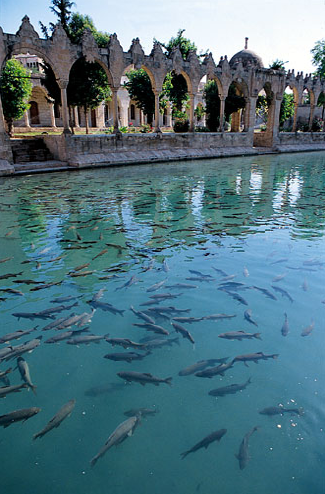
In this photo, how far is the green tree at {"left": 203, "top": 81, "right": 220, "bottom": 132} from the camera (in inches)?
1043

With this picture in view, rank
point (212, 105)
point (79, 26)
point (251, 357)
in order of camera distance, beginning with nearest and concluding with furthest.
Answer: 1. point (251, 357)
2. point (212, 105)
3. point (79, 26)

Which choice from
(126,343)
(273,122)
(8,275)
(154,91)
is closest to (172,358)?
(126,343)

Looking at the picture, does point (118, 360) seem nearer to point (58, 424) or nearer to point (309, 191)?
point (58, 424)

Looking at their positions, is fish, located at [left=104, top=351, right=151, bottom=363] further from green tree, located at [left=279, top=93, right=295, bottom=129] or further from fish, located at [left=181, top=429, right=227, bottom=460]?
green tree, located at [left=279, top=93, right=295, bottom=129]

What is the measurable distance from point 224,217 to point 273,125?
21.7 m

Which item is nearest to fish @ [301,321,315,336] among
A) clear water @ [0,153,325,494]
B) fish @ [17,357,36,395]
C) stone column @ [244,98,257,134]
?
clear water @ [0,153,325,494]

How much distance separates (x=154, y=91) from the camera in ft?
67.9

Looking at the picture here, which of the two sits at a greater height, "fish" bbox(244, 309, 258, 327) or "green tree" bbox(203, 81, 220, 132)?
"green tree" bbox(203, 81, 220, 132)

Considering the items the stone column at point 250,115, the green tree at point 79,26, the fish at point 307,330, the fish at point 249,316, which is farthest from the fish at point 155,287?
the green tree at point 79,26

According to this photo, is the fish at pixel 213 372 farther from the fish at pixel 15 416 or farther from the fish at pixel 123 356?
the fish at pixel 15 416

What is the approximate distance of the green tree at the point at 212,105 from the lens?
86.9 ft

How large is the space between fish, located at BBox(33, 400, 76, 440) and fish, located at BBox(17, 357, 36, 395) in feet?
1.37

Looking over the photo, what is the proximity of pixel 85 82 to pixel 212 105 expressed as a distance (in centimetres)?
1016

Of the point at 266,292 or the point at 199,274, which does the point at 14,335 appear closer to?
the point at 199,274
